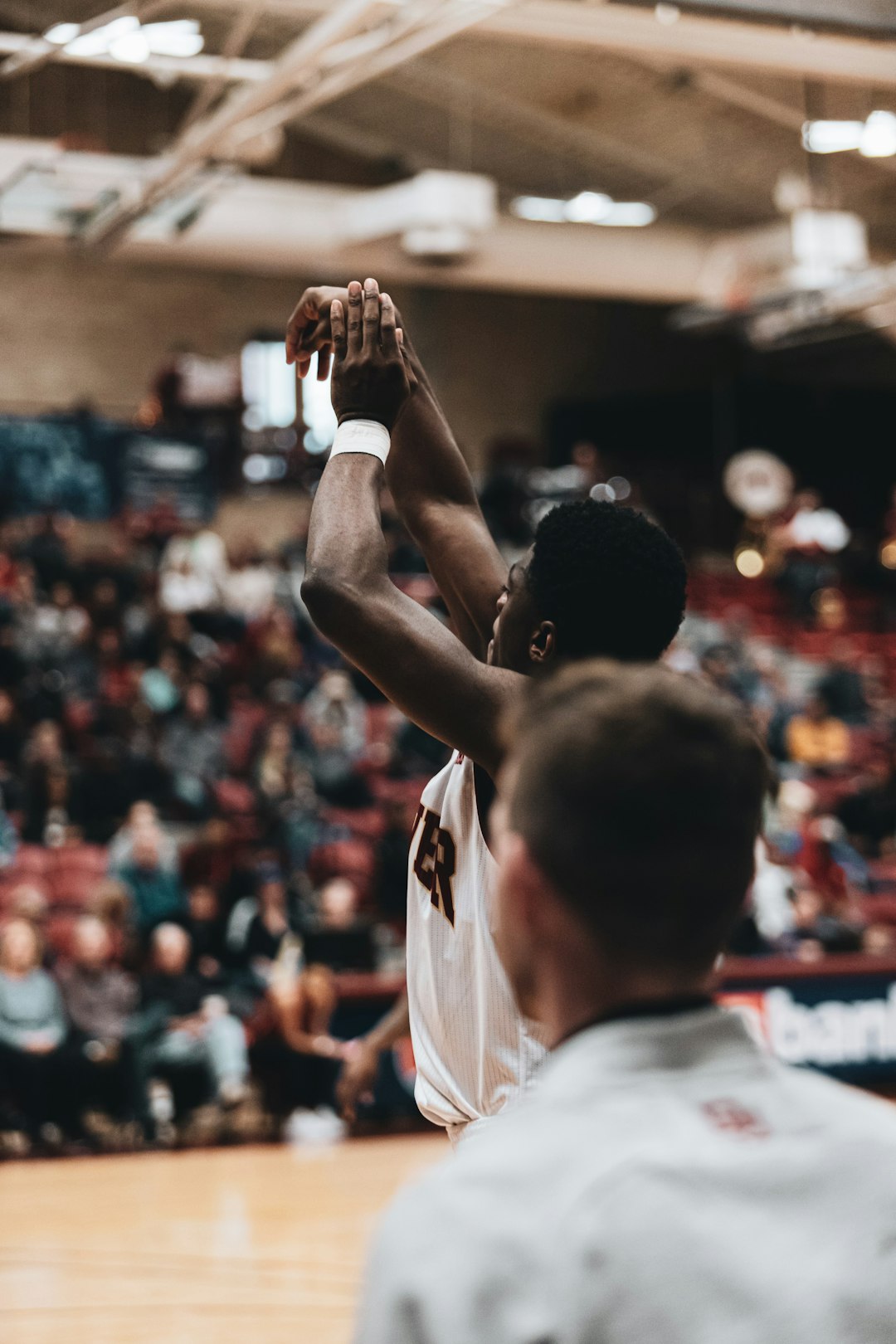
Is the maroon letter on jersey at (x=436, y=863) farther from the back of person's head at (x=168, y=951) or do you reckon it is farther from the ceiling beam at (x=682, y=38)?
the ceiling beam at (x=682, y=38)

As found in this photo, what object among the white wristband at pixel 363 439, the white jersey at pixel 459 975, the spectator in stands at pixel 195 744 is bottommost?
the spectator in stands at pixel 195 744

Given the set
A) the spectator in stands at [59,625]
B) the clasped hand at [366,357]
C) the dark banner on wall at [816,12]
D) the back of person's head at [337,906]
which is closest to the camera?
the clasped hand at [366,357]

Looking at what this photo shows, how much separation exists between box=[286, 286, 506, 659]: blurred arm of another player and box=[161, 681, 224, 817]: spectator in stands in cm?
1079

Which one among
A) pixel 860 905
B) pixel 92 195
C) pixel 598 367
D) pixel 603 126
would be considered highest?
pixel 603 126

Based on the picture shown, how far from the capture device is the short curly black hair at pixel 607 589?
2.38m

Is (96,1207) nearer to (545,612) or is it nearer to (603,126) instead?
(545,612)

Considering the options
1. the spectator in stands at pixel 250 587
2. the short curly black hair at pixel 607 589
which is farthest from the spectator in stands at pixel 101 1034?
the short curly black hair at pixel 607 589

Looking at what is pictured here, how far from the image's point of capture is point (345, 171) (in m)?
21.2

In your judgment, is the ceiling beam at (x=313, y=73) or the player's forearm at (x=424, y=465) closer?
the player's forearm at (x=424, y=465)

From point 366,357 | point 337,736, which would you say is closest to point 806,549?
point 337,736

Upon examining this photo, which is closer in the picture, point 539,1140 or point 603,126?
point 539,1140

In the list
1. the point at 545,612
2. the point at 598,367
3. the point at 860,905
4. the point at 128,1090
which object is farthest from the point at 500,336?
the point at 545,612

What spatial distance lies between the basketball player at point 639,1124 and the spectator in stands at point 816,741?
53.0ft

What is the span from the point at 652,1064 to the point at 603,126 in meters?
17.8
